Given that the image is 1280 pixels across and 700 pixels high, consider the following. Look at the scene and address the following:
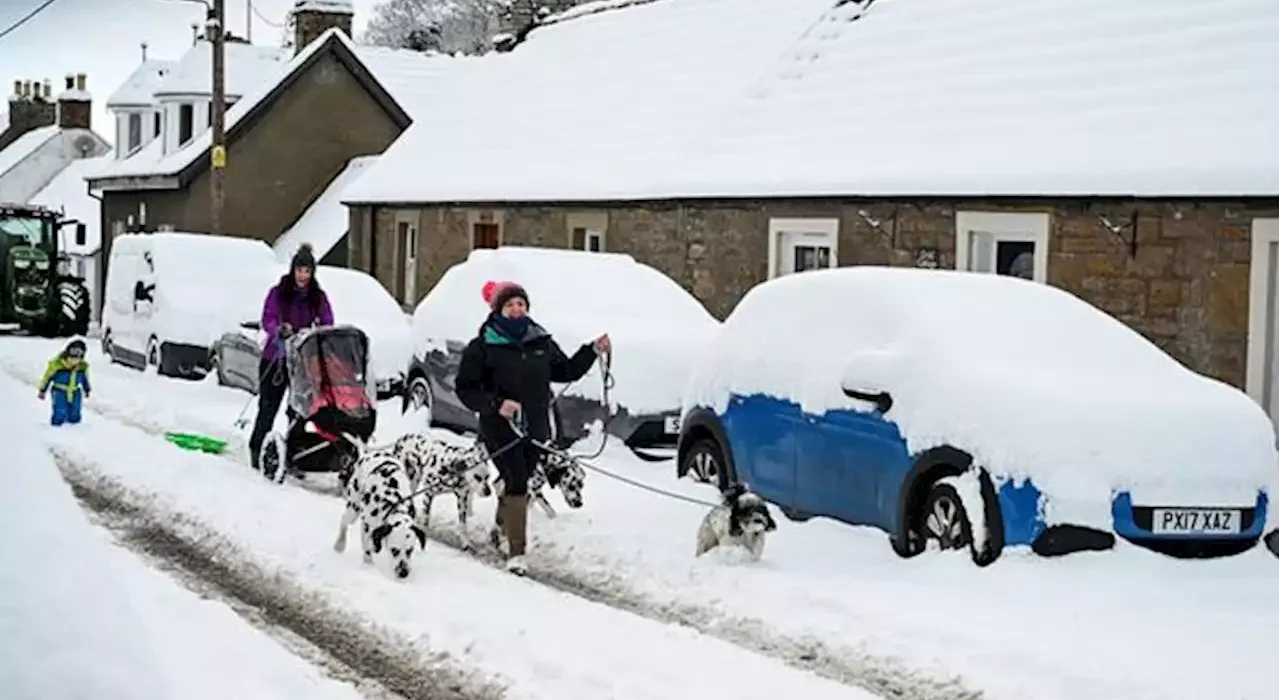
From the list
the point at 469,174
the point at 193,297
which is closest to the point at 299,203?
the point at 469,174

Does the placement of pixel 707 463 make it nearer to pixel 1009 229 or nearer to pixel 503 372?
pixel 503 372

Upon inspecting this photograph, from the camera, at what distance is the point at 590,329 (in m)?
16.6

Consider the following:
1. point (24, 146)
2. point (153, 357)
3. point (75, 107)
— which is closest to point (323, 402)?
point (153, 357)

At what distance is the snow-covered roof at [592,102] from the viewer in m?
24.0

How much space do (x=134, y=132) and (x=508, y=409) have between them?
38365 millimetres

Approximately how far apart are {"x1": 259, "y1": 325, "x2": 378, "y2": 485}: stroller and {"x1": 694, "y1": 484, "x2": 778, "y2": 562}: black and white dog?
4035 mm

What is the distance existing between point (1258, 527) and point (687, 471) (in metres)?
4.64

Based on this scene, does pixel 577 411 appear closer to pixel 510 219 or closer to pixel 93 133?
pixel 510 219

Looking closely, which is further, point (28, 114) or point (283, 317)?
point (28, 114)

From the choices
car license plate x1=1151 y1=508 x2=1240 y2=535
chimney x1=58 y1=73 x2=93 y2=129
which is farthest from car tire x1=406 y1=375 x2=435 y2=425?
chimney x1=58 y1=73 x2=93 y2=129

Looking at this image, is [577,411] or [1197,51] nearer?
[577,411]

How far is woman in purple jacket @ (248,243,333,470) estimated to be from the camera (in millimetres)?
14734

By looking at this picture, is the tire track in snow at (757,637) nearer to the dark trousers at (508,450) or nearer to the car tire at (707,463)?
the dark trousers at (508,450)

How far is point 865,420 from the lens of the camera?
11.3 m
